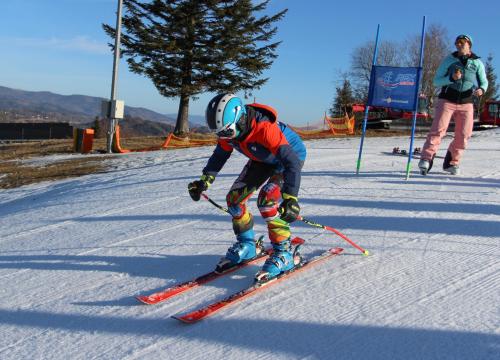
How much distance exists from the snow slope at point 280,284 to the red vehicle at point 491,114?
22.5m

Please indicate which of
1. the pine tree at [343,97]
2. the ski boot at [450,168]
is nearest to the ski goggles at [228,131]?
the ski boot at [450,168]

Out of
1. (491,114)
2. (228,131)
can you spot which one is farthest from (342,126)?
(228,131)

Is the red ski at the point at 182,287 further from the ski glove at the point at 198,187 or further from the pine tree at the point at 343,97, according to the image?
the pine tree at the point at 343,97

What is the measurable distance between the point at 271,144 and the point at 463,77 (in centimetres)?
480

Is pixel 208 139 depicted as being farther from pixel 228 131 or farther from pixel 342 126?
pixel 228 131

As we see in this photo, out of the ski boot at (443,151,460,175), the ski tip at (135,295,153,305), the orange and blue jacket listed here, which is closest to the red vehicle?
the ski boot at (443,151,460,175)

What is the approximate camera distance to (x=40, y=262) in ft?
17.0

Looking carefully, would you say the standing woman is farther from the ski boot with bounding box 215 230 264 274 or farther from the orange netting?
the orange netting

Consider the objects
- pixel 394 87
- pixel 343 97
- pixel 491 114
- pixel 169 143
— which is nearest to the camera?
pixel 394 87

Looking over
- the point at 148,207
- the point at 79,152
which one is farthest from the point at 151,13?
the point at 148,207

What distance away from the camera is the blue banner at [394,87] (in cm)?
751

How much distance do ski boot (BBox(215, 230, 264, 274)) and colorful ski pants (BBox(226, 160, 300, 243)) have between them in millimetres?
102

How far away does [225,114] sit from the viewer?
3.82 m

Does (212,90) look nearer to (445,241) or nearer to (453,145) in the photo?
(453,145)
